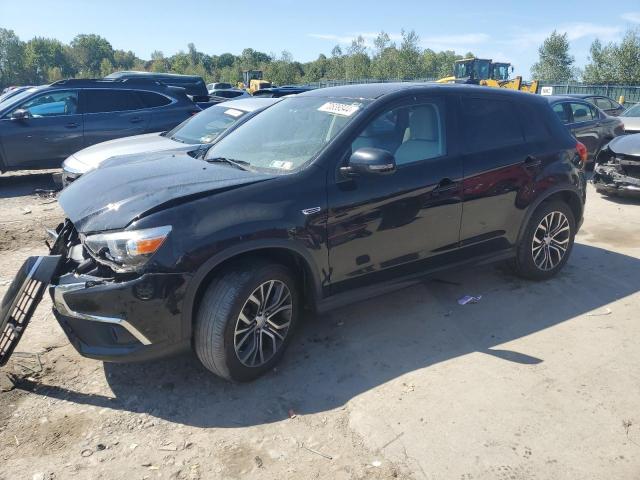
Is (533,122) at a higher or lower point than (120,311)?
higher

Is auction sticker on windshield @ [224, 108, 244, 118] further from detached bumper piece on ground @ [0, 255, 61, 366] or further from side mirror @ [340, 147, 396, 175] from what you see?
detached bumper piece on ground @ [0, 255, 61, 366]

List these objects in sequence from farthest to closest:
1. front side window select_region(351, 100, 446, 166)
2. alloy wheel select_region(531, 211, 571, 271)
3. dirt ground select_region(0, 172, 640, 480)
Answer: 1. alloy wheel select_region(531, 211, 571, 271)
2. front side window select_region(351, 100, 446, 166)
3. dirt ground select_region(0, 172, 640, 480)

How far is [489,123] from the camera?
4.38m

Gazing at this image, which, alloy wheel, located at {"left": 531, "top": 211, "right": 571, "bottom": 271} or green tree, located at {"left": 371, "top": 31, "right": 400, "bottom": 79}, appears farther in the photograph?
green tree, located at {"left": 371, "top": 31, "right": 400, "bottom": 79}

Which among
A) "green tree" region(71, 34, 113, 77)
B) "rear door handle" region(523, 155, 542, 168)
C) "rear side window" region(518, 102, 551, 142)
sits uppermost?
"green tree" region(71, 34, 113, 77)

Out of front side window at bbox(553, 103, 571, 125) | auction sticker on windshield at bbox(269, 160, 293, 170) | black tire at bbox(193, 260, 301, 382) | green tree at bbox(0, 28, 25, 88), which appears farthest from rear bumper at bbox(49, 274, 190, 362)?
green tree at bbox(0, 28, 25, 88)

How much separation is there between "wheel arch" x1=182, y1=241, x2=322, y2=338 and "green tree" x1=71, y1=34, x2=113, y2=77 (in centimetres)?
10461

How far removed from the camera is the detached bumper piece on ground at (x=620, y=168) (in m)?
7.89

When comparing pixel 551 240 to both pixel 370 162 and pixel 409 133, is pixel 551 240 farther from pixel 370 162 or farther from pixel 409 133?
pixel 370 162

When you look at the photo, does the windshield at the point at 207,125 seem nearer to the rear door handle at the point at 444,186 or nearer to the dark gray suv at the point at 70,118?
the dark gray suv at the point at 70,118

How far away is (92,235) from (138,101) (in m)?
7.63

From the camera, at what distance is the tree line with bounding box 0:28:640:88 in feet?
128

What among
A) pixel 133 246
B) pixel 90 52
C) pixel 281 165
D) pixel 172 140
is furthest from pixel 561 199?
pixel 90 52

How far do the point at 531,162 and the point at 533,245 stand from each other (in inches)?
30.9
